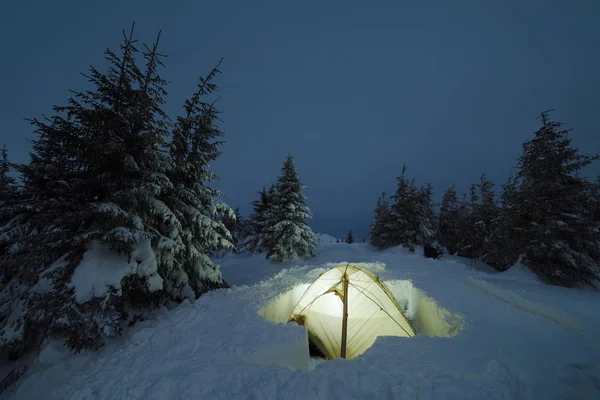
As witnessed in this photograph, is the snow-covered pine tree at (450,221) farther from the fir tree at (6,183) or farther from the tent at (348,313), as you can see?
the fir tree at (6,183)

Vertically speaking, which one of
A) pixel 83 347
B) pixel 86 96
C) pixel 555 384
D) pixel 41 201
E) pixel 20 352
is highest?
pixel 86 96

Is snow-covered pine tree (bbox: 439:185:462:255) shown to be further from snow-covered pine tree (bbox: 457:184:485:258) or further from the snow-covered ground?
the snow-covered ground

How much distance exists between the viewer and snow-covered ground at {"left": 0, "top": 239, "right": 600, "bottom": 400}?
2.99 m

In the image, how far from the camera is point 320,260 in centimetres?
1767

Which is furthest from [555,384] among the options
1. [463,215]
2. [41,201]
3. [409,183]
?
[463,215]

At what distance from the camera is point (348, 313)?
7191 millimetres

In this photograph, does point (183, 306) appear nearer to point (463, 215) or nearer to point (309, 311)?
point (309, 311)

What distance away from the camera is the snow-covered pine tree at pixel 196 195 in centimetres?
755

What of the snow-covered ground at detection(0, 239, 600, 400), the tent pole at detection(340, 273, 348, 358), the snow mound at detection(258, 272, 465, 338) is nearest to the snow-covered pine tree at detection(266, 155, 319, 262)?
the snow mound at detection(258, 272, 465, 338)

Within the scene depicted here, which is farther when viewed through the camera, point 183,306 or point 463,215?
point 463,215

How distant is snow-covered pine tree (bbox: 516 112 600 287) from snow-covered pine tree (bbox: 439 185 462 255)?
1574 cm

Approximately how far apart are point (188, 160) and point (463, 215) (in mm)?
28893

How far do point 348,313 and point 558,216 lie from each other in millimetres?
11608

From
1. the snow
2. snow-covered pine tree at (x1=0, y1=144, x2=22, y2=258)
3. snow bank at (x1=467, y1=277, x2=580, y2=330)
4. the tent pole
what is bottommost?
the tent pole
